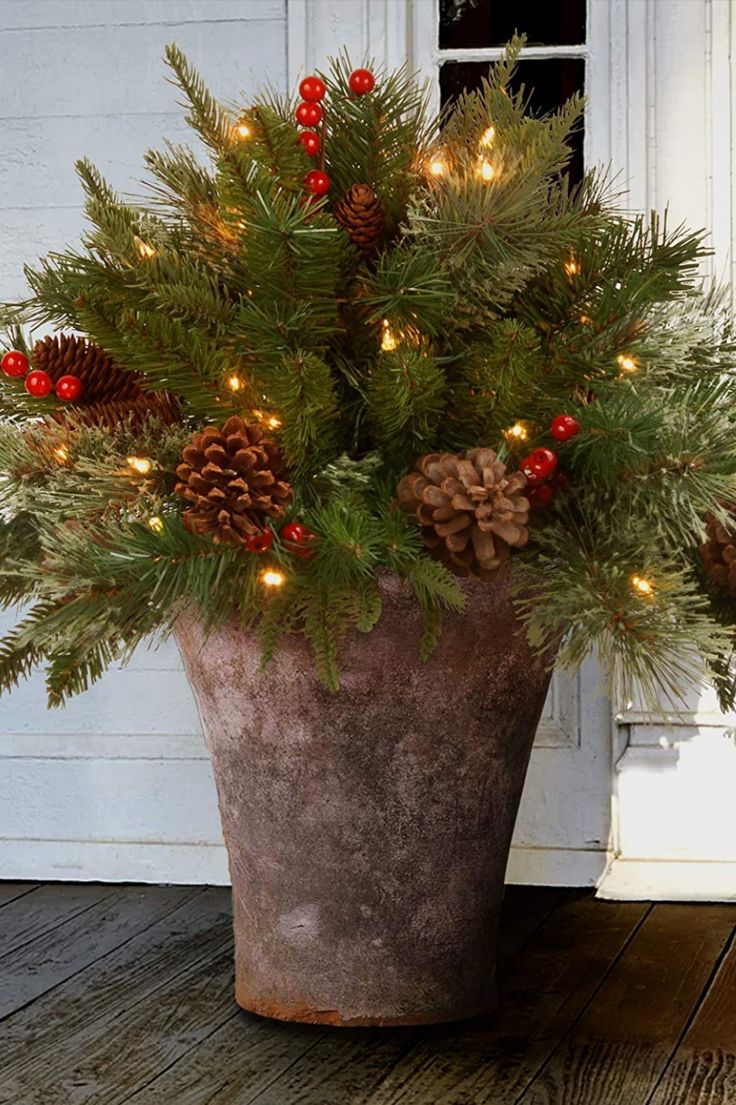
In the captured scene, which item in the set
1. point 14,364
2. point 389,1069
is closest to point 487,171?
point 14,364

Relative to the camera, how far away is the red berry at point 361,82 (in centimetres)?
113

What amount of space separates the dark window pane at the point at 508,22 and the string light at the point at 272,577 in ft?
3.58

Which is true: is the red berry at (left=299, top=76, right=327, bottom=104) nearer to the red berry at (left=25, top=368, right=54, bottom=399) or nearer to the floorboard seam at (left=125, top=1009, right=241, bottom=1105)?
the red berry at (left=25, top=368, right=54, bottom=399)

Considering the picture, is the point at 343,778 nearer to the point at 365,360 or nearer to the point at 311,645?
the point at 311,645

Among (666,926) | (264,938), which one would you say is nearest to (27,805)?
(264,938)

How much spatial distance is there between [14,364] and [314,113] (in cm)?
34

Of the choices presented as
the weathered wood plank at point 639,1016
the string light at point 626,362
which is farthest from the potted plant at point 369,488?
the weathered wood plank at point 639,1016

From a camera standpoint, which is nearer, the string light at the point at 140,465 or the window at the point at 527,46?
the string light at the point at 140,465

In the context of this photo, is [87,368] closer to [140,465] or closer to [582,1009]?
[140,465]

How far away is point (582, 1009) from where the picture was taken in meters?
1.31

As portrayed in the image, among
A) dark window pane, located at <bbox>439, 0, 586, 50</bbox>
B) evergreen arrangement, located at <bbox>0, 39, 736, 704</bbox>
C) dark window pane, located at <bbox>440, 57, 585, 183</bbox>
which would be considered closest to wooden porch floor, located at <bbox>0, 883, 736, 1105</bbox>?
evergreen arrangement, located at <bbox>0, 39, 736, 704</bbox>

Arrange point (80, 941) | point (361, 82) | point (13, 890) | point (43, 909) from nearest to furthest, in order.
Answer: point (361, 82) < point (80, 941) < point (43, 909) < point (13, 890)

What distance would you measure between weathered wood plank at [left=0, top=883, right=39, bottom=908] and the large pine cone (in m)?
0.83

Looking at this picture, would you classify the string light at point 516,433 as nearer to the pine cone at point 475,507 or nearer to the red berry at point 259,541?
the pine cone at point 475,507
